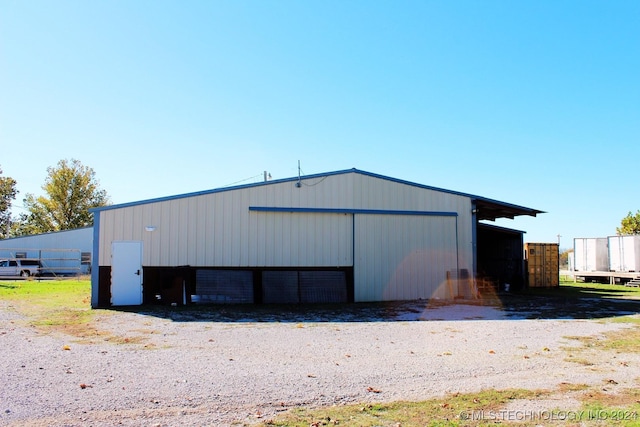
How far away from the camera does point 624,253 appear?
27.5m

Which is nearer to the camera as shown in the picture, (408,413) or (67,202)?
(408,413)

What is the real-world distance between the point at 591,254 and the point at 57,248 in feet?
120

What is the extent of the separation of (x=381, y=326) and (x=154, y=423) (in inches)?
302

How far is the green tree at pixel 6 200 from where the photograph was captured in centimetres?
5301

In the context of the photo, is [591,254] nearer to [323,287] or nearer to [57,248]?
[323,287]

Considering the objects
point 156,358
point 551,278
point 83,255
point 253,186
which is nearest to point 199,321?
point 156,358

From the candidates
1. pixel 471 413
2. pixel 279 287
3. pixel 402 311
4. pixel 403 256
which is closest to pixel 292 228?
pixel 279 287

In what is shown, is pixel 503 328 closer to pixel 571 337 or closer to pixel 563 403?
pixel 571 337

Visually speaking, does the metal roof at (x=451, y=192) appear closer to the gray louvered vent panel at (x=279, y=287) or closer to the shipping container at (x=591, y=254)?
the gray louvered vent panel at (x=279, y=287)

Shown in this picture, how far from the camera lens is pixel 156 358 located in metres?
8.09

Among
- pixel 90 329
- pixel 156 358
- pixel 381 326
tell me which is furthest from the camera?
pixel 381 326

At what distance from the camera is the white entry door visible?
52.4ft

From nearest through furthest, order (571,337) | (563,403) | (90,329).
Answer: (563,403) → (571,337) → (90,329)

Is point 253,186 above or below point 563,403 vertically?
above
